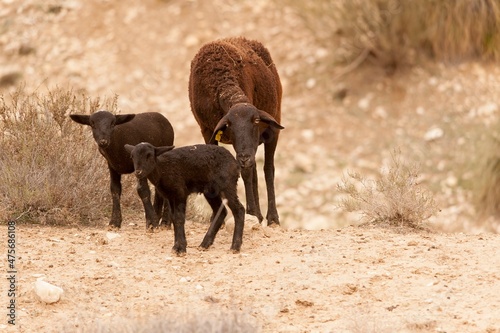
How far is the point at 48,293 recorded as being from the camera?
8.05 meters

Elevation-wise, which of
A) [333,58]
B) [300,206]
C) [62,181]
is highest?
[333,58]

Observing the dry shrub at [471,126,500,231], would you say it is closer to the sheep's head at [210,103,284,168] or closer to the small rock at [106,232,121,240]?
the sheep's head at [210,103,284,168]

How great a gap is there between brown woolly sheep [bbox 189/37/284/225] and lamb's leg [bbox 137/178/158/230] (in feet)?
2.69

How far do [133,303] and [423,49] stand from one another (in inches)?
564

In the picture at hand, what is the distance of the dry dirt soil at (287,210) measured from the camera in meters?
7.82

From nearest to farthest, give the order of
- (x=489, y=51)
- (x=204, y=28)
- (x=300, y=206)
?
Result: (x=300, y=206) < (x=489, y=51) < (x=204, y=28)

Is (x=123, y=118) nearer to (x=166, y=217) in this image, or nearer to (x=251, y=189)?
(x=166, y=217)

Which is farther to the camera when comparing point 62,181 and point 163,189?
point 62,181

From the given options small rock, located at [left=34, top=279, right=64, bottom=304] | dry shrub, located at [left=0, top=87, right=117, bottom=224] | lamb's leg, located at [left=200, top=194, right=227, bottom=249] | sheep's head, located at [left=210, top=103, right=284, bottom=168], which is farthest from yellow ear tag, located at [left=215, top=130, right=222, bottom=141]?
small rock, located at [left=34, top=279, right=64, bottom=304]

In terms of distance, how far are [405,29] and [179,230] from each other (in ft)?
41.5

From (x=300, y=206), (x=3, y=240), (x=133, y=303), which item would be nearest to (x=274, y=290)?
(x=133, y=303)

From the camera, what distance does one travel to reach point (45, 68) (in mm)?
22641

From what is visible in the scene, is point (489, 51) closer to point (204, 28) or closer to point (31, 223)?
point (204, 28)

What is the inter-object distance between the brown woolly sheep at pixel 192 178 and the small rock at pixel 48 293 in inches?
59.3
